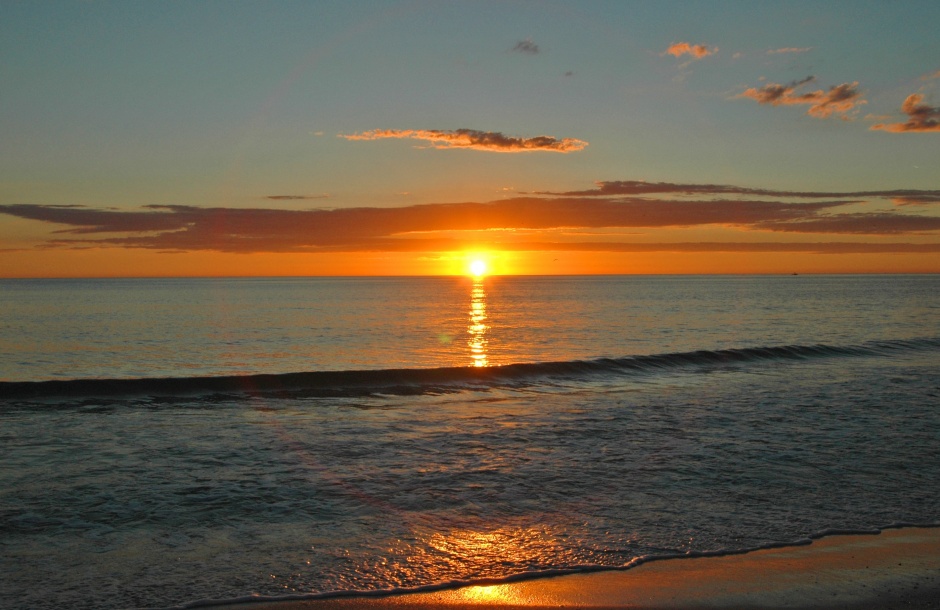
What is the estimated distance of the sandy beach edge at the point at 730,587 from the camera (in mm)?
6402

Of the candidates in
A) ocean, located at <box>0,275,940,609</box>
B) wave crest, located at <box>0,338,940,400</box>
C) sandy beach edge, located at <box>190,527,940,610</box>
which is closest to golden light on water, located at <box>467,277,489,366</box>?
wave crest, located at <box>0,338,940,400</box>

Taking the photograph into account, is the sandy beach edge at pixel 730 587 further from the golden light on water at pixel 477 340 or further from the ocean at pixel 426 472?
the golden light on water at pixel 477 340

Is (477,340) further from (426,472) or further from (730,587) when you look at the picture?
(730,587)

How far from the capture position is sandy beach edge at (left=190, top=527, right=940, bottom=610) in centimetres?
640

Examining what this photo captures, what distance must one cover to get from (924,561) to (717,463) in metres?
4.41

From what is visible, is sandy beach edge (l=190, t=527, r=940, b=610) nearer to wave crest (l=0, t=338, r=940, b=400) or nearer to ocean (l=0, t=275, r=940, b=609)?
ocean (l=0, t=275, r=940, b=609)

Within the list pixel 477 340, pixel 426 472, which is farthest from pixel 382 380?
pixel 477 340

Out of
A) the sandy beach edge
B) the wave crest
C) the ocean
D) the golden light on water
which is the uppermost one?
the sandy beach edge

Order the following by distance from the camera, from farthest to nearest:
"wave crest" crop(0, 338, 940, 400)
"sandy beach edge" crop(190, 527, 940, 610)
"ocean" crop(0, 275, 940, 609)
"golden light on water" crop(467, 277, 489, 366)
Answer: "golden light on water" crop(467, 277, 489, 366) < "wave crest" crop(0, 338, 940, 400) < "ocean" crop(0, 275, 940, 609) < "sandy beach edge" crop(190, 527, 940, 610)

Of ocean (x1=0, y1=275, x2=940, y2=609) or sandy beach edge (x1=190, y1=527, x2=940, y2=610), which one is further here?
ocean (x1=0, y1=275, x2=940, y2=609)

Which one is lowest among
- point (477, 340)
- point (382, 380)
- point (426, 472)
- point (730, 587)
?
point (477, 340)

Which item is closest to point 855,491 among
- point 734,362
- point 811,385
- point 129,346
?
point 811,385

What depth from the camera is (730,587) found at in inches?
268

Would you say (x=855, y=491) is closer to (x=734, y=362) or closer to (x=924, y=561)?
(x=924, y=561)
